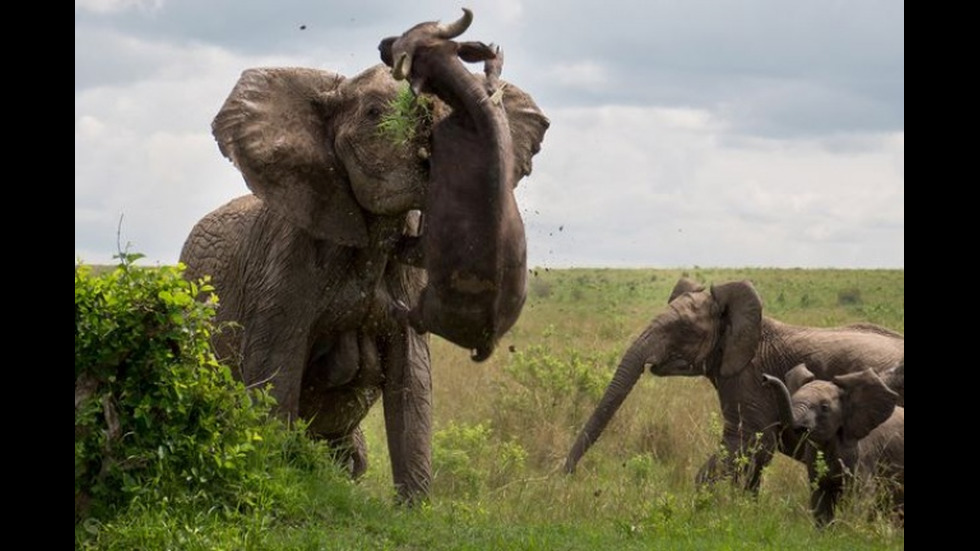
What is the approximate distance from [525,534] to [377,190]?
2.14 m

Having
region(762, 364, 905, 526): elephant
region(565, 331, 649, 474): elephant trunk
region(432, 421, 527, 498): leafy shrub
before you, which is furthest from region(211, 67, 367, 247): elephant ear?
region(565, 331, 649, 474): elephant trunk

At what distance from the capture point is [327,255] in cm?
1041

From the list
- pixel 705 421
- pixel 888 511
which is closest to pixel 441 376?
pixel 705 421

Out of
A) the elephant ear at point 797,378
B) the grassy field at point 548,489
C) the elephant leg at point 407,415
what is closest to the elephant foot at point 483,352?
the grassy field at point 548,489

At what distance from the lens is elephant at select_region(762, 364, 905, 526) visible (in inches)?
465

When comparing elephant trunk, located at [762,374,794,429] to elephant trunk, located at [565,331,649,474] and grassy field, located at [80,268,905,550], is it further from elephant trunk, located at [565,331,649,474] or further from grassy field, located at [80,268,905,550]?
elephant trunk, located at [565,331,649,474]

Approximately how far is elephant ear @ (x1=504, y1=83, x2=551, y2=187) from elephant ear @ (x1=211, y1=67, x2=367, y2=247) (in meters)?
1.12

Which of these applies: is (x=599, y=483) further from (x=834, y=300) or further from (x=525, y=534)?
(x=834, y=300)

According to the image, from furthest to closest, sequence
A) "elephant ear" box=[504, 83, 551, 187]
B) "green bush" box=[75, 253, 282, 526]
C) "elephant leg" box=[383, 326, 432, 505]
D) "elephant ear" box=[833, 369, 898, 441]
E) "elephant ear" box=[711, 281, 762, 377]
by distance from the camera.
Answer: "elephant ear" box=[711, 281, 762, 377]
"elephant ear" box=[833, 369, 898, 441]
"elephant leg" box=[383, 326, 432, 505]
"elephant ear" box=[504, 83, 551, 187]
"green bush" box=[75, 253, 282, 526]

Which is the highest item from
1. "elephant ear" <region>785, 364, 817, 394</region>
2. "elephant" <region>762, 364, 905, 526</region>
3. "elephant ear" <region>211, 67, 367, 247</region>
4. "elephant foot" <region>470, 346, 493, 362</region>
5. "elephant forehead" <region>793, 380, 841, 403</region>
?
"elephant ear" <region>211, 67, 367, 247</region>

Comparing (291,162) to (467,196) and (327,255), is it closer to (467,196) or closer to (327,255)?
(327,255)

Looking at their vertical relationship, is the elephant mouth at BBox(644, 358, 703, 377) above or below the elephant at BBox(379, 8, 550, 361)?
below

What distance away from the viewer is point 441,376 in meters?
20.2
